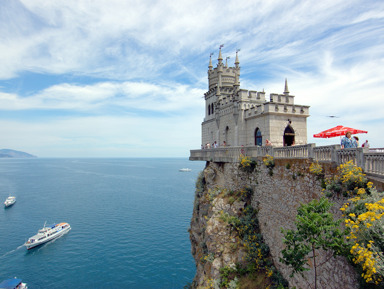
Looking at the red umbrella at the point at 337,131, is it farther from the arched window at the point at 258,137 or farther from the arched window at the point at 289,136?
the arched window at the point at 258,137

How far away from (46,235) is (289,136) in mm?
43020

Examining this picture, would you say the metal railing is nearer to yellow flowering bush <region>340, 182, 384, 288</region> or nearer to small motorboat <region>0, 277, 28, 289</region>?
yellow flowering bush <region>340, 182, 384, 288</region>

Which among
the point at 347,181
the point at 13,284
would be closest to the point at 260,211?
the point at 347,181

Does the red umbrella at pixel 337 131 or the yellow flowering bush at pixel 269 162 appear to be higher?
the red umbrella at pixel 337 131

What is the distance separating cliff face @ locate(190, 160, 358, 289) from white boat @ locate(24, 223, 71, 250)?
3089 centimetres

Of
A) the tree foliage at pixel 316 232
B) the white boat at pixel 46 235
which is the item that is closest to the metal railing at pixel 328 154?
the tree foliage at pixel 316 232

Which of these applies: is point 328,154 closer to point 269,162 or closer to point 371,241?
point 269,162

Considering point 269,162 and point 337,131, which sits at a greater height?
point 337,131

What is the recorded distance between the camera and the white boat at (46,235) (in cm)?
3959

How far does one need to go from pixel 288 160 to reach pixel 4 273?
132ft

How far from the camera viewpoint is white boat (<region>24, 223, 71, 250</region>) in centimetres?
3959

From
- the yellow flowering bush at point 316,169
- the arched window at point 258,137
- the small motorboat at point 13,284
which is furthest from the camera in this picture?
the small motorboat at point 13,284

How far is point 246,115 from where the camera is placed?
22.2 m

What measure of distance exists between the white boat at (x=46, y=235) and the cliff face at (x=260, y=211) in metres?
30.9
